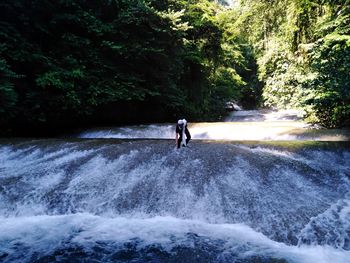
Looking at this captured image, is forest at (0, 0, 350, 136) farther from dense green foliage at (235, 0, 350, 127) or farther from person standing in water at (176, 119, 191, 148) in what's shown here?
person standing in water at (176, 119, 191, 148)

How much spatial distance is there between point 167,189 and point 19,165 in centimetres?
409

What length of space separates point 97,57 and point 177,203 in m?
8.91

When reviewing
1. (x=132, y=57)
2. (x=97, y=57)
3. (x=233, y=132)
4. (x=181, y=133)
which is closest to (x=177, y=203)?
(x=181, y=133)

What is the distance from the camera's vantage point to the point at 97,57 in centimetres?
1331

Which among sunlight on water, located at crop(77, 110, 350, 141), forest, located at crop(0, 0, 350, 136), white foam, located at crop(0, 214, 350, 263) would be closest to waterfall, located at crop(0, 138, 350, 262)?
white foam, located at crop(0, 214, 350, 263)

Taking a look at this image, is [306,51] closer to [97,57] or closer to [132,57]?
[132,57]

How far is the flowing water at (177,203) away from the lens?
509cm

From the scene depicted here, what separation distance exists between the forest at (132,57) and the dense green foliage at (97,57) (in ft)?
0.13

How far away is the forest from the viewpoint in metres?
9.95

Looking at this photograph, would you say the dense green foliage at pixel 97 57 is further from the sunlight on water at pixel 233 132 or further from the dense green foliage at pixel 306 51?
the dense green foliage at pixel 306 51

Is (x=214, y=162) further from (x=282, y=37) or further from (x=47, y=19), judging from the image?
(x=47, y=19)

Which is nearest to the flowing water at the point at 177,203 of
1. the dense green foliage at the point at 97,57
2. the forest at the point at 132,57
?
the forest at the point at 132,57

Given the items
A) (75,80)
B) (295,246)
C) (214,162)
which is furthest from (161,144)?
(75,80)

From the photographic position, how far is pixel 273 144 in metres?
7.99
